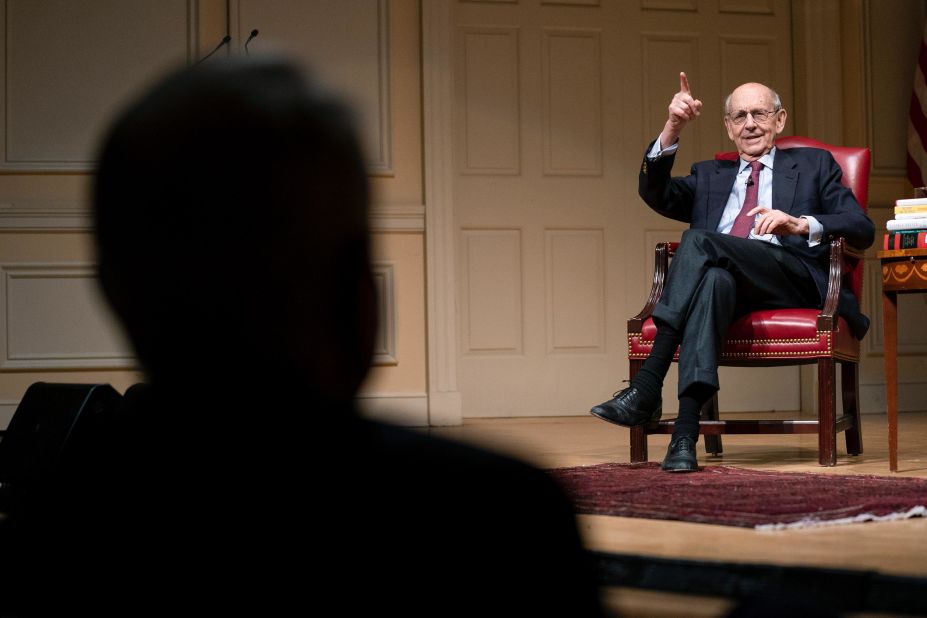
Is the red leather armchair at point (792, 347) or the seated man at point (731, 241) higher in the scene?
the seated man at point (731, 241)

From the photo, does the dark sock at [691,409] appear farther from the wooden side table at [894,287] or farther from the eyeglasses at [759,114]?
the eyeglasses at [759,114]

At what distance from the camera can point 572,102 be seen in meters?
5.54

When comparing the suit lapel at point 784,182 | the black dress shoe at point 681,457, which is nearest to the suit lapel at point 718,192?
the suit lapel at point 784,182

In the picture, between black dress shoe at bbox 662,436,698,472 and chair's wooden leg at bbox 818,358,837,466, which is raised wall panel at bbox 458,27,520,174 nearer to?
chair's wooden leg at bbox 818,358,837,466

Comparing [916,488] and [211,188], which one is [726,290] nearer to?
[916,488]

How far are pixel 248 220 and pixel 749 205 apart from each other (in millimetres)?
3302

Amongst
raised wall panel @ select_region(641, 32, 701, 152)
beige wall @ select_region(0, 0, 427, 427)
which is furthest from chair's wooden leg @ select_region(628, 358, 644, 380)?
raised wall panel @ select_region(641, 32, 701, 152)

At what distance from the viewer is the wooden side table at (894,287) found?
118 inches

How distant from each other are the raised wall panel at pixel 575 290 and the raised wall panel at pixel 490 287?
0.55ft

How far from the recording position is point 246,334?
0.43 m

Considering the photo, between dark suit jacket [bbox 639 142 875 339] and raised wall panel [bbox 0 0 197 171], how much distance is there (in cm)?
243

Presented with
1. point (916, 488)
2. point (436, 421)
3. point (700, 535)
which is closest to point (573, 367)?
point (436, 421)

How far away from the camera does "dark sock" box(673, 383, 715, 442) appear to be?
3.02 metres

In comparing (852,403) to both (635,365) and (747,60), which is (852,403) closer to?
(635,365)
